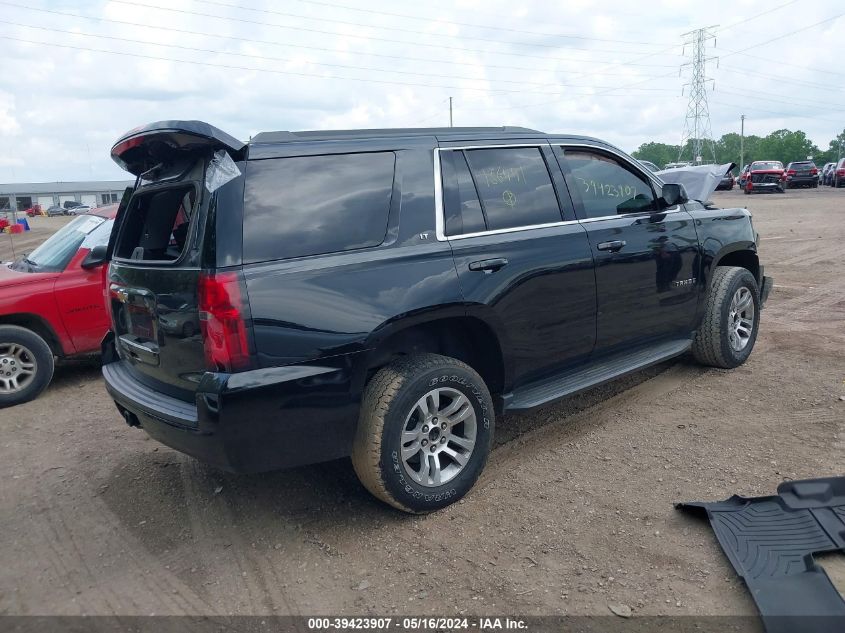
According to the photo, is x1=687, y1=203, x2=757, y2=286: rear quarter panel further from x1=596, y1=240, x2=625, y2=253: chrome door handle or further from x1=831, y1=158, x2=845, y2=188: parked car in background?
x1=831, y1=158, x2=845, y2=188: parked car in background

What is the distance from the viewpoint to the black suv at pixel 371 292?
312 cm

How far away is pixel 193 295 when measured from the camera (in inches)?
124

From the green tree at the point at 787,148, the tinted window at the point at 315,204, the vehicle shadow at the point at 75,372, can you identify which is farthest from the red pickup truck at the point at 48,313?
the green tree at the point at 787,148

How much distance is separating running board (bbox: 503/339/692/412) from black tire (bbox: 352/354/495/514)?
37 cm

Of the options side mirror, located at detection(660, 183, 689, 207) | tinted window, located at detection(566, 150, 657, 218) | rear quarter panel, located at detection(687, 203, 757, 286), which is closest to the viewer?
tinted window, located at detection(566, 150, 657, 218)

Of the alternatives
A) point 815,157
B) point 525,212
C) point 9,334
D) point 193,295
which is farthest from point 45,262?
point 815,157

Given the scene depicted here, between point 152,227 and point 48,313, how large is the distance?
2.64 metres

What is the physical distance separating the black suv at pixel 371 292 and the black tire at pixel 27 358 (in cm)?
221

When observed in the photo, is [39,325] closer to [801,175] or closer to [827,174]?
[801,175]

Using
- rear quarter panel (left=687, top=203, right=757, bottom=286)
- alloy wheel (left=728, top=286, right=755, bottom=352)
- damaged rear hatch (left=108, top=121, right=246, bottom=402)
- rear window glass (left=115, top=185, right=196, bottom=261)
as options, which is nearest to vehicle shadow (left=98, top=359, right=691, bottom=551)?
damaged rear hatch (left=108, top=121, right=246, bottom=402)

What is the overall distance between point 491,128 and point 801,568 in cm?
291

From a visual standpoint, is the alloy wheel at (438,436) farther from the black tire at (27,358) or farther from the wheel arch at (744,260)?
the black tire at (27,358)

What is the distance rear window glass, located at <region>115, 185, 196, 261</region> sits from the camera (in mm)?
3898

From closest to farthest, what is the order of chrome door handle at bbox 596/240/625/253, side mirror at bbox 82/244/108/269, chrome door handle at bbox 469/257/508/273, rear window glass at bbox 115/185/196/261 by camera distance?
chrome door handle at bbox 469/257/508/273, rear window glass at bbox 115/185/196/261, chrome door handle at bbox 596/240/625/253, side mirror at bbox 82/244/108/269
